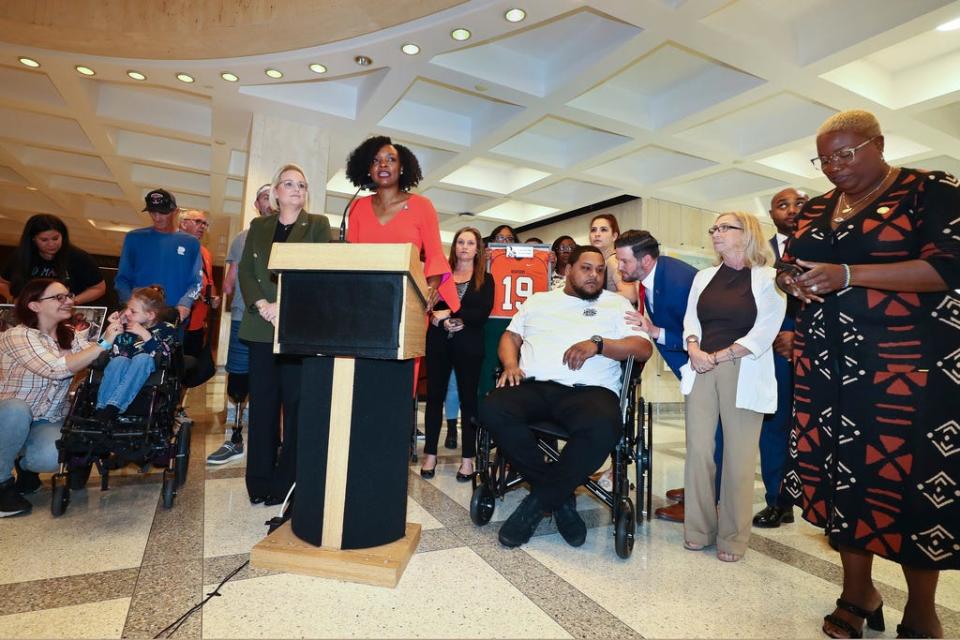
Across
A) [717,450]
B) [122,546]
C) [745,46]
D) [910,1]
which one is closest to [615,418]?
[717,450]

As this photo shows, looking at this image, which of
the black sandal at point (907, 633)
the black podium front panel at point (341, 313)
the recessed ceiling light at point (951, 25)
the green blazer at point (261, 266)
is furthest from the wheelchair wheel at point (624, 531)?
the recessed ceiling light at point (951, 25)

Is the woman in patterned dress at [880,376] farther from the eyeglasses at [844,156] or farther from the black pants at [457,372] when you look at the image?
the black pants at [457,372]

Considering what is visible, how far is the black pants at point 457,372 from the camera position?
9.57 ft

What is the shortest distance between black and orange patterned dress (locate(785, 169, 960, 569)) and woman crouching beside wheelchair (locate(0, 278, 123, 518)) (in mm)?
2824

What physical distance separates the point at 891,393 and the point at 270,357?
2179mm

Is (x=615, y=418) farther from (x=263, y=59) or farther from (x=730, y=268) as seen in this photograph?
(x=263, y=59)

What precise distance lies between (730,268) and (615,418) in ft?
2.81

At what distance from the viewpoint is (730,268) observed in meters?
2.19

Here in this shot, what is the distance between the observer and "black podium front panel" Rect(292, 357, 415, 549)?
63.9 inches

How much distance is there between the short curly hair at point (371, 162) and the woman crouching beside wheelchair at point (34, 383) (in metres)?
1.31

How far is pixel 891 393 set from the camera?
136 centimetres

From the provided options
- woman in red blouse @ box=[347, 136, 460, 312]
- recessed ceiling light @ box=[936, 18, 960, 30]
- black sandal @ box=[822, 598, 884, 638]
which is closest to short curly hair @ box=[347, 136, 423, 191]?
woman in red blouse @ box=[347, 136, 460, 312]

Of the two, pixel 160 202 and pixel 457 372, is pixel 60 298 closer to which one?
pixel 160 202

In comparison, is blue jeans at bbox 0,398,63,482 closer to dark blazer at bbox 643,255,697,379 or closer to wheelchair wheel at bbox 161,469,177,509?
wheelchair wheel at bbox 161,469,177,509
